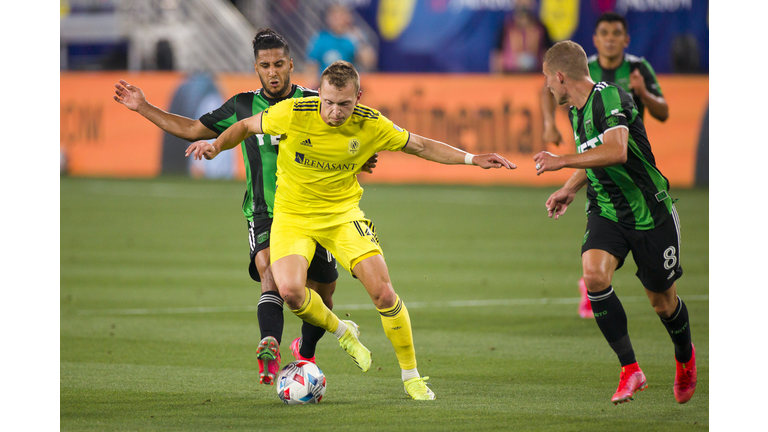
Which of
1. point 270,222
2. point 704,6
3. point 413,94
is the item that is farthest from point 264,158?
point 704,6

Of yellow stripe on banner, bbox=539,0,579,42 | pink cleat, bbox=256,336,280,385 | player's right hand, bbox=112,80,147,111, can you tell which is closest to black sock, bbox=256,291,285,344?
pink cleat, bbox=256,336,280,385

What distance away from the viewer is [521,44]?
18.4 metres

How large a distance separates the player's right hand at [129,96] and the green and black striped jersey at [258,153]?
47 centimetres

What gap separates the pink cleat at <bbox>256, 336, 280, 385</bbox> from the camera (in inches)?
199

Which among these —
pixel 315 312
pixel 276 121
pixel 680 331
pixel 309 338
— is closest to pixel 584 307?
pixel 680 331

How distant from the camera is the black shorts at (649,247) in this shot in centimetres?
521

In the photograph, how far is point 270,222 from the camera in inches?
Result: 232

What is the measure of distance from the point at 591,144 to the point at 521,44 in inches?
535

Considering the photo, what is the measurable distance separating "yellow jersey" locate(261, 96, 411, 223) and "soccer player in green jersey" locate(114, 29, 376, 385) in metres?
0.23

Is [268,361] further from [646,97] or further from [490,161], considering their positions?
[646,97]

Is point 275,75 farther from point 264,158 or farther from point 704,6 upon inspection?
A: point 704,6

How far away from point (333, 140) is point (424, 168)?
12.8 m

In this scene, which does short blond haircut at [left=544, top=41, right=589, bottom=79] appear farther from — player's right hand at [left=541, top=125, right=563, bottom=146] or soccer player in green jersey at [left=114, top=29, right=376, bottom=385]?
player's right hand at [left=541, top=125, right=563, bottom=146]

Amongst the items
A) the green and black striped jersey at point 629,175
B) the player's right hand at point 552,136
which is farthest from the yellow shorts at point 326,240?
the player's right hand at point 552,136
